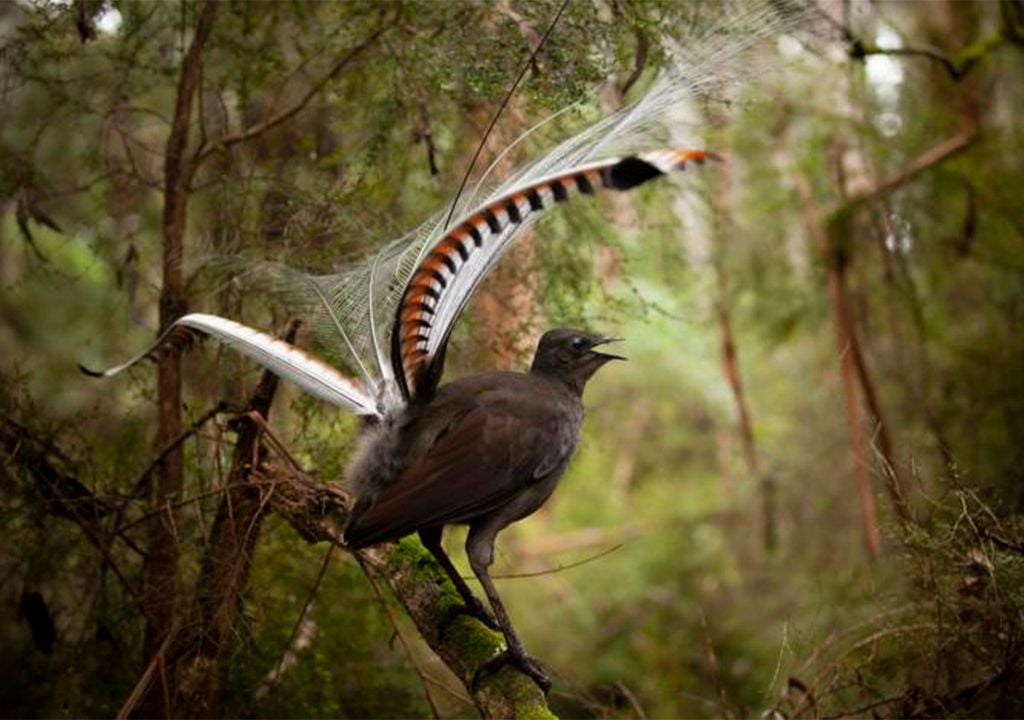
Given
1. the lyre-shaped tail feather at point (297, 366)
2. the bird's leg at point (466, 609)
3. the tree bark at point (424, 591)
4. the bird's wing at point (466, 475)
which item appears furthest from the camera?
the lyre-shaped tail feather at point (297, 366)

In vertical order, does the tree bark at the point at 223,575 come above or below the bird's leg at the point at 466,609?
above

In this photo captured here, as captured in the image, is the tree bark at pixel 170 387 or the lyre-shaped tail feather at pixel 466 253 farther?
the tree bark at pixel 170 387

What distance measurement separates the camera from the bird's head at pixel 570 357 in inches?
159

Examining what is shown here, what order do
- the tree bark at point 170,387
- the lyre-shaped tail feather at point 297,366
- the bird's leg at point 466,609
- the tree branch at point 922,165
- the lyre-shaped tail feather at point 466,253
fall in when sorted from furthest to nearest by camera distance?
the tree branch at point 922,165 < the tree bark at point 170,387 < the lyre-shaped tail feather at point 297,366 < the bird's leg at point 466,609 < the lyre-shaped tail feather at point 466,253

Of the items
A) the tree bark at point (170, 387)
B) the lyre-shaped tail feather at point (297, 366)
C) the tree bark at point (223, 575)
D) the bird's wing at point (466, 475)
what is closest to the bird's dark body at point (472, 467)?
the bird's wing at point (466, 475)

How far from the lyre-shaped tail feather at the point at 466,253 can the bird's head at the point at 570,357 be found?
0.49 m

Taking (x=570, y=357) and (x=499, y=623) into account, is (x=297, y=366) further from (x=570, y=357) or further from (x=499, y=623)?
(x=499, y=623)

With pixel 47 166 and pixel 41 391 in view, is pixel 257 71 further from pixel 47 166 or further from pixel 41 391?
pixel 41 391

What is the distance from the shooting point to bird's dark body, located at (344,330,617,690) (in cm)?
349

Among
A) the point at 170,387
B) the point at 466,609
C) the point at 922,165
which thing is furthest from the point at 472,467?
the point at 922,165

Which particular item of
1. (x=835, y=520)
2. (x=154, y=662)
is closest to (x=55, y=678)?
(x=154, y=662)

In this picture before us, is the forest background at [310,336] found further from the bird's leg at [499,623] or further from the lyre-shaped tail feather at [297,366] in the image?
the lyre-shaped tail feather at [297,366]

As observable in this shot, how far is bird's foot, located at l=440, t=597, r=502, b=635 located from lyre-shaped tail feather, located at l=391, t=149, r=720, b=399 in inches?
26.8

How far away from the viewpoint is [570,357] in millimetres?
4059
